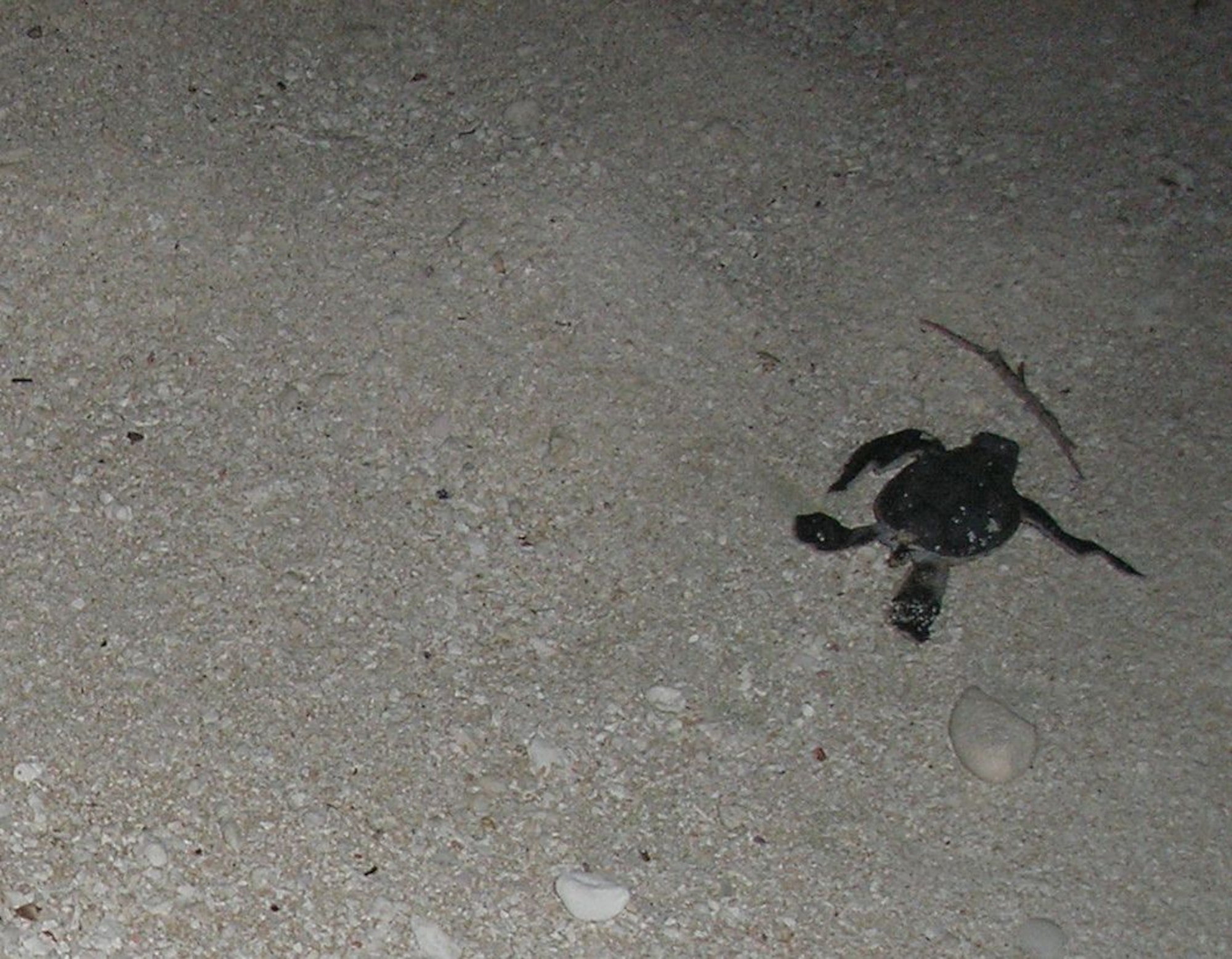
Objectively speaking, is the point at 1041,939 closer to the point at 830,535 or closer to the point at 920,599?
the point at 920,599

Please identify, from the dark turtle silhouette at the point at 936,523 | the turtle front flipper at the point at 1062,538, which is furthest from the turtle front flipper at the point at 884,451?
the turtle front flipper at the point at 1062,538

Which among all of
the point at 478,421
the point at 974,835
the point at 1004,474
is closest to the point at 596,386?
the point at 478,421

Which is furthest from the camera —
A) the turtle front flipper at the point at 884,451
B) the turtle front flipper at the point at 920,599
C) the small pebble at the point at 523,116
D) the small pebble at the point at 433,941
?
the small pebble at the point at 523,116

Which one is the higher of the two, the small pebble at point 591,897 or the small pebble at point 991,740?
the small pebble at point 991,740

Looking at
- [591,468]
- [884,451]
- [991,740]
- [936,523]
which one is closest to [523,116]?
[591,468]

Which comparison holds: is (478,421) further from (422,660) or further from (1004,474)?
(1004,474)

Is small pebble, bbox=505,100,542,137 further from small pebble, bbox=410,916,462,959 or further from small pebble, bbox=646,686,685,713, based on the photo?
small pebble, bbox=410,916,462,959

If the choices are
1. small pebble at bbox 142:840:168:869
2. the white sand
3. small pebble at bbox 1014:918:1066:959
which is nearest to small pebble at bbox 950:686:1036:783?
the white sand

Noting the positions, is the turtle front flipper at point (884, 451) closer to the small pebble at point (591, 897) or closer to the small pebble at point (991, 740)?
the small pebble at point (991, 740)
